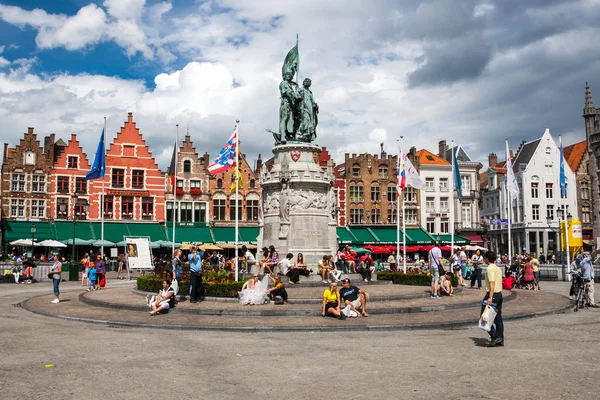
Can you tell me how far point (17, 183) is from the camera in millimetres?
49500

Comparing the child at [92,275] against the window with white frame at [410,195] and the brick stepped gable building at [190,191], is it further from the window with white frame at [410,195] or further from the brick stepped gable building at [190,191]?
the window with white frame at [410,195]

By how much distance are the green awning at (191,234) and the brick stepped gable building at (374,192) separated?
1549 cm

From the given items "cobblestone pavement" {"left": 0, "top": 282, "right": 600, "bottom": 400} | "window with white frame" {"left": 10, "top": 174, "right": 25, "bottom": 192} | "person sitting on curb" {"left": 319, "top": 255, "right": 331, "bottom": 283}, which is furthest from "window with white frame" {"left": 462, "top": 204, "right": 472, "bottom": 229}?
"cobblestone pavement" {"left": 0, "top": 282, "right": 600, "bottom": 400}

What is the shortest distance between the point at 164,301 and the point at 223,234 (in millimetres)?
37084

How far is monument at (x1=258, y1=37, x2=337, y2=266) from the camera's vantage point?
23.0 meters

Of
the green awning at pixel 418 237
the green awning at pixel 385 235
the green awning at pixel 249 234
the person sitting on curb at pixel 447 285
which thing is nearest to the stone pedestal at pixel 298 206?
the person sitting on curb at pixel 447 285

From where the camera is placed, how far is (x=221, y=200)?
54625mm

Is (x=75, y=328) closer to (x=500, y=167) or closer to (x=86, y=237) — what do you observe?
(x=86, y=237)

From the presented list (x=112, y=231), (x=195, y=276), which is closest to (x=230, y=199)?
(x=112, y=231)

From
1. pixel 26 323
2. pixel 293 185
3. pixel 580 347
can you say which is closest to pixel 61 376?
pixel 26 323

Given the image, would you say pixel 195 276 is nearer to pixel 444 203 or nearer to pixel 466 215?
pixel 444 203

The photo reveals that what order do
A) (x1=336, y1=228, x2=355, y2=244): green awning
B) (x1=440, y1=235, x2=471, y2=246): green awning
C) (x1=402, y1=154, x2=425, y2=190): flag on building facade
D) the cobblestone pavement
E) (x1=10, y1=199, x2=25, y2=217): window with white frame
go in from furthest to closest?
1. (x1=440, y1=235, x2=471, y2=246): green awning
2. (x1=336, y1=228, x2=355, y2=244): green awning
3. (x1=10, y1=199, x2=25, y2=217): window with white frame
4. (x1=402, y1=154, x2=425, y2=190): flag on building facade
5. the cobblestone pavement

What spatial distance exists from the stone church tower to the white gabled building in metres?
2.58

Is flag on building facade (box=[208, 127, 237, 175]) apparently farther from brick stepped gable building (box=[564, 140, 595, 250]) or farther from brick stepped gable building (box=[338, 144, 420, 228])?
brick stepped gable building (box=[564, 140, 595, 250])
